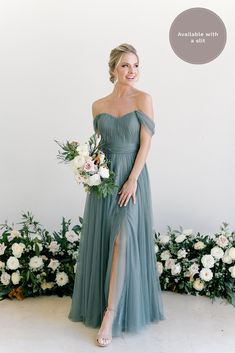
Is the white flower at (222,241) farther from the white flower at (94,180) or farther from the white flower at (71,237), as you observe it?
the white flower at (94,180)

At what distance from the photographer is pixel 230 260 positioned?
359 cm

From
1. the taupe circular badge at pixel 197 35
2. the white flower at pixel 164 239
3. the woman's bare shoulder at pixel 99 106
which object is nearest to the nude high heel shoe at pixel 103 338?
the white flower at pixel 164 239

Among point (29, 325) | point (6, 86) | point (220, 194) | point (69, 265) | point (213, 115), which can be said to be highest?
point (6, 86)

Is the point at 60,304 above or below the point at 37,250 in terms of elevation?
below

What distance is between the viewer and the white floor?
287 cm

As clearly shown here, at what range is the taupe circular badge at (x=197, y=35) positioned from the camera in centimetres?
391

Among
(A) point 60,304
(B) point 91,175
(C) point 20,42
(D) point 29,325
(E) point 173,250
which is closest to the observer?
(B) point 91,175

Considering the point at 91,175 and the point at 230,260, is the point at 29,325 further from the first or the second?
the point at 230,260

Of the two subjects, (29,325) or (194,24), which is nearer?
(29,325)

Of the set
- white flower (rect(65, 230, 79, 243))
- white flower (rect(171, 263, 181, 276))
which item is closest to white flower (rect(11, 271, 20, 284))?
white flower (rect(65, 230, 79, 243))

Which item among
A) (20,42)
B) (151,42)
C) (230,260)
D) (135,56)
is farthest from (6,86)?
(230,260)

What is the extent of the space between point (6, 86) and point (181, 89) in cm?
152

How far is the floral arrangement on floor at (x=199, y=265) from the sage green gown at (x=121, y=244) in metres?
0.57

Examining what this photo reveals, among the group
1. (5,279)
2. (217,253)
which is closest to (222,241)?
(217,253)
